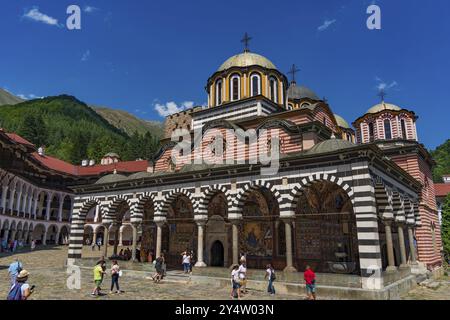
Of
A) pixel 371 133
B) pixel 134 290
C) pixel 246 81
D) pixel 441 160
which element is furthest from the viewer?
pixel 441 160

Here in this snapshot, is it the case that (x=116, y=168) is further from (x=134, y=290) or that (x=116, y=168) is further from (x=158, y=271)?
(x=134, y=290)

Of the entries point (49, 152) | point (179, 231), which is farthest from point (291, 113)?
point (49, 152)

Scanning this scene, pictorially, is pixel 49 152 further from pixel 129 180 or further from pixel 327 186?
pixel 327 186

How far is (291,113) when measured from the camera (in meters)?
21.4

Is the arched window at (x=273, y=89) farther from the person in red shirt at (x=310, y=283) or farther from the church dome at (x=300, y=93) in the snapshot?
the person in red shirt at (x=310, y=283)

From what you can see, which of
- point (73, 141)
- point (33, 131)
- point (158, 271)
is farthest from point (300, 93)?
point (33, 131)

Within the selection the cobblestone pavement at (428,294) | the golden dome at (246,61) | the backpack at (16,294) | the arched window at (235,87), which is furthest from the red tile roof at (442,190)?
the backpack at (16,294)

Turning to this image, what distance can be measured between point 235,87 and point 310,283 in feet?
53.0

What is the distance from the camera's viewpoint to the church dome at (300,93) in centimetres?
3559

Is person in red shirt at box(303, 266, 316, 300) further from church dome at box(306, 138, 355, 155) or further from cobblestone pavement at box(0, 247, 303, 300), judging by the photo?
church dome at box(306, 138, 355, 155)

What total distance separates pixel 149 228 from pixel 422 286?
17.3 metres

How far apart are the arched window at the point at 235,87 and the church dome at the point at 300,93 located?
11.9m

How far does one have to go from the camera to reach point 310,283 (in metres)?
12.4

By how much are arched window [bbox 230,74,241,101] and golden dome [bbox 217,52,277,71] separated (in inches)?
36.3
